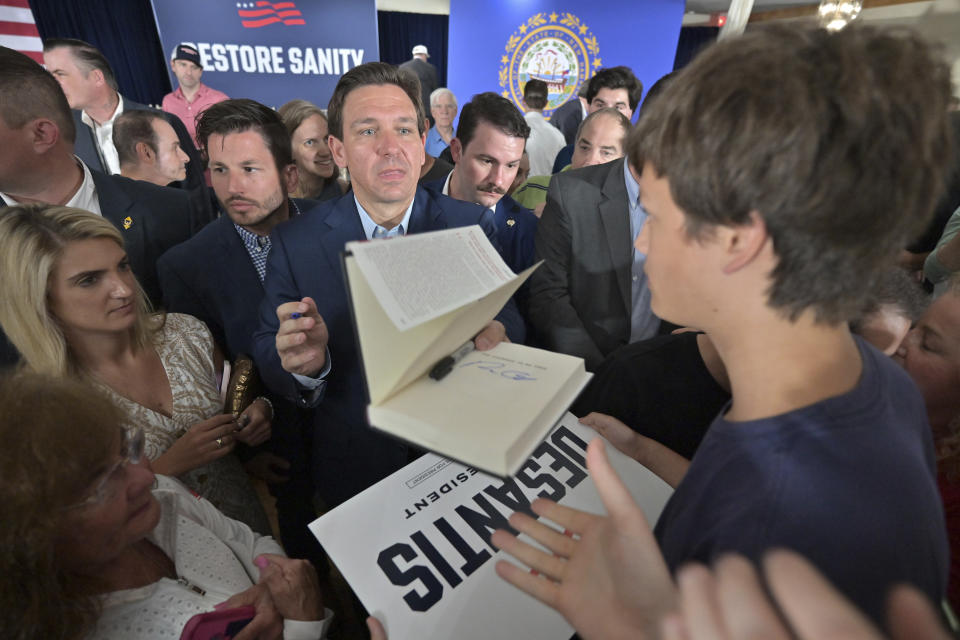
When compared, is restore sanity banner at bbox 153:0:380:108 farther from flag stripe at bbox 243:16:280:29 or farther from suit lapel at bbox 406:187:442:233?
suit lapel at bbox 406:187:442:233

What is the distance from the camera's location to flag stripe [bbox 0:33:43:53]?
2660mm

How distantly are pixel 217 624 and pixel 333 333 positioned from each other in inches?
34.9

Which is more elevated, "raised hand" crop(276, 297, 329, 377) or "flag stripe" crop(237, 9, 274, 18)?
"flag stripe" crop(237, 9, 274, 18)

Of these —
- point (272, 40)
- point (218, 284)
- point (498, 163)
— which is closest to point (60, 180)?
point (218, 284)

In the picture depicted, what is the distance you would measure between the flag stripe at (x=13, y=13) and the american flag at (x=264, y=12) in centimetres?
442

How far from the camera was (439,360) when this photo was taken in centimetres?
94

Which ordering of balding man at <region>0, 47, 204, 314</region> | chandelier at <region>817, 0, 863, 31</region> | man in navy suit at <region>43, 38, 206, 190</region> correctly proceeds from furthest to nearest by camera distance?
chandelier at <region>817, 0, 863, 31</region>, man in navy suit at <region>43, 38, 206, 190</region>, balding man at <region>0, 47, 204, 314</region>

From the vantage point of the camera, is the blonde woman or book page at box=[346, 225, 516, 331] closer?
book page at box=[346, 225, 516, 331]

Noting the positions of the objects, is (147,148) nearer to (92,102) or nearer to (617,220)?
(92,102)

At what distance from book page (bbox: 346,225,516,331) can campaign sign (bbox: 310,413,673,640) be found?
34 centimetres

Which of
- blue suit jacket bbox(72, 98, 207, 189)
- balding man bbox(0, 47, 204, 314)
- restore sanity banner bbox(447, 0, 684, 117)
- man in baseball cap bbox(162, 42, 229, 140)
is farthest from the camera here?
restore sanity banner bbox(447, 0, 684, 117)

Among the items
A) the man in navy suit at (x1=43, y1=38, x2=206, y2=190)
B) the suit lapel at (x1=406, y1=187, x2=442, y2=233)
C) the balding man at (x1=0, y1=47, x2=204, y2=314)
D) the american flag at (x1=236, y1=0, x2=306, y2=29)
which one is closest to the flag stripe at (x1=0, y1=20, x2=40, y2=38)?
the man in navy suit at (x1=43, y1=38, x2=206, y2=190)

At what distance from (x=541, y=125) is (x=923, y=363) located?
4.12 metres

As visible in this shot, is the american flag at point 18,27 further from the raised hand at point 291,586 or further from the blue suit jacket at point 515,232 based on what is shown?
the raised hand at point 291,586
